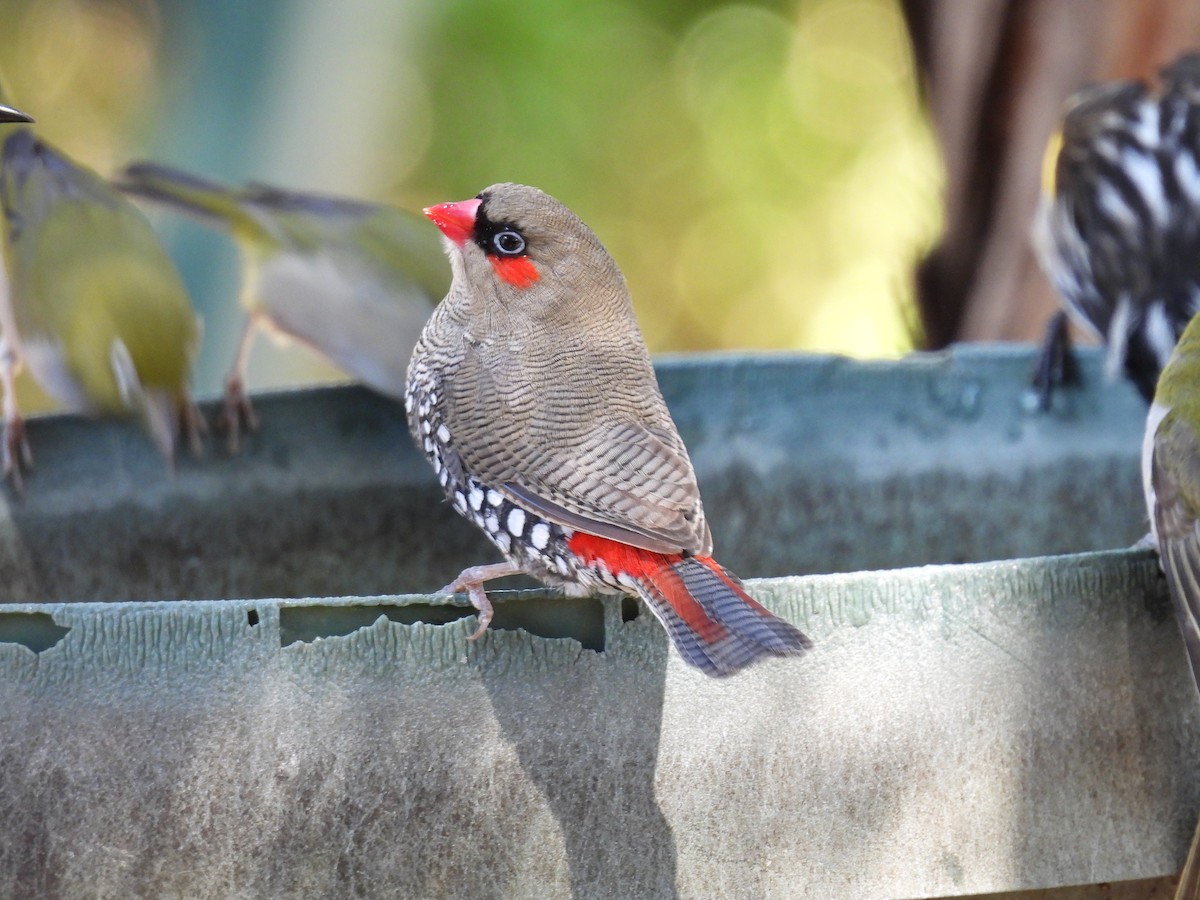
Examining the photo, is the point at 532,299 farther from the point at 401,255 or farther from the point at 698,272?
the point at 698,272

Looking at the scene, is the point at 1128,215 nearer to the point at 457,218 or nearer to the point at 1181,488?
the point at 1181,488

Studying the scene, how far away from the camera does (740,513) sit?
3.29 metres

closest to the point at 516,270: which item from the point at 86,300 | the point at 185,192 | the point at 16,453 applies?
the point at 16,453

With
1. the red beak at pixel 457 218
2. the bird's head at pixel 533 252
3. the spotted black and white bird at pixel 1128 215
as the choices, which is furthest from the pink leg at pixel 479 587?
the spotted black and white bird at pixel 1128 215

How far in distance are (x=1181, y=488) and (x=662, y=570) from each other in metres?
0.86

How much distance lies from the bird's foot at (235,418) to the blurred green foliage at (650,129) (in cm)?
302

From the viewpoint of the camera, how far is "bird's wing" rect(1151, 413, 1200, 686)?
1.98m

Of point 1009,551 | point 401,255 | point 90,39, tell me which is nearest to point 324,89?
point 90,39

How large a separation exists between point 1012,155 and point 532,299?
398cm

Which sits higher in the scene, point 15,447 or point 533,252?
point 533,252

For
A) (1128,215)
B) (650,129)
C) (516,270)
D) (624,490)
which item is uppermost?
(516,270)

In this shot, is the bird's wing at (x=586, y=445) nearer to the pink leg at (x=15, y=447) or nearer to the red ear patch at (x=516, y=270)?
the red ear patch at (x=516, y=270)

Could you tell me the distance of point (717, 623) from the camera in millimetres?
1786

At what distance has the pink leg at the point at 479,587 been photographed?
5.83 feet
